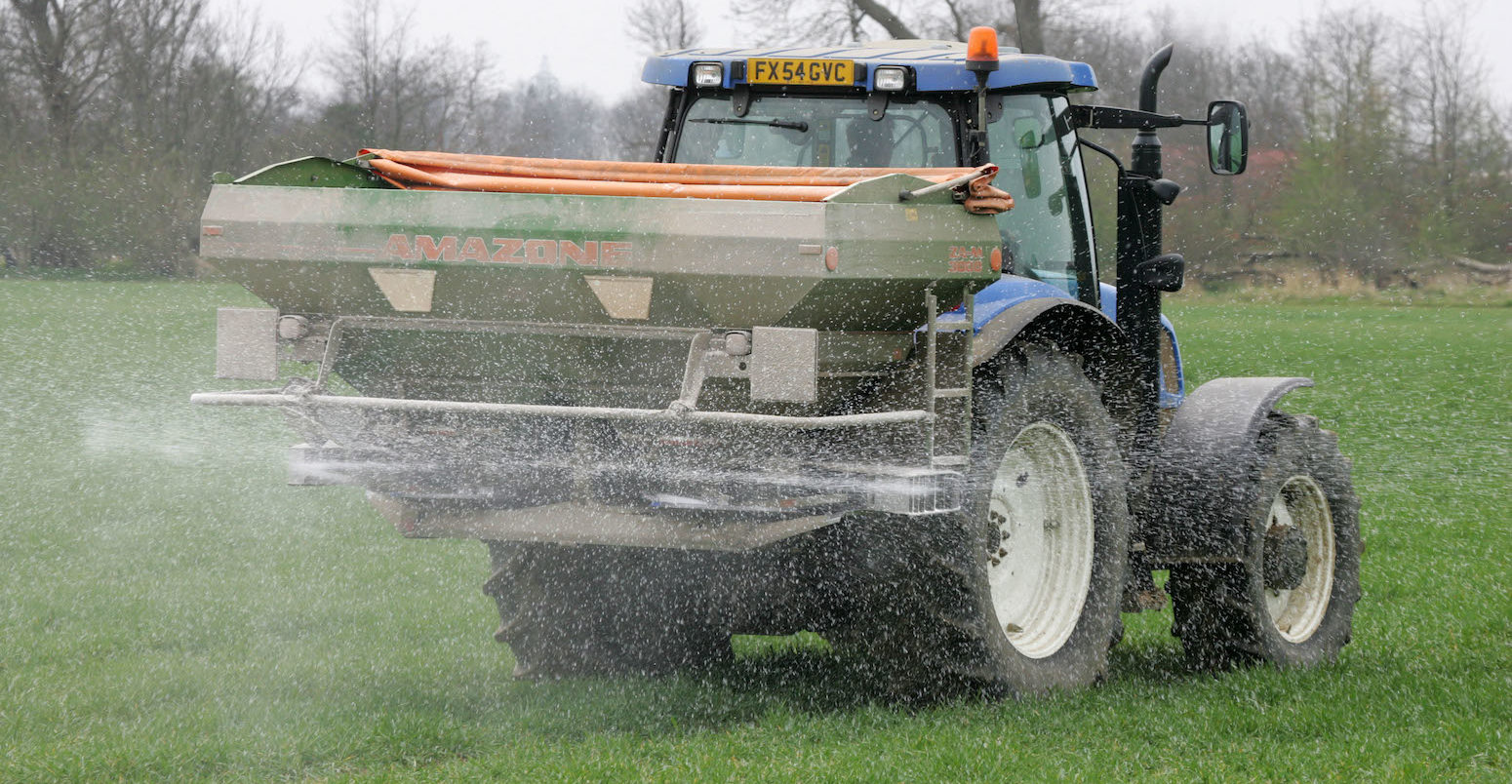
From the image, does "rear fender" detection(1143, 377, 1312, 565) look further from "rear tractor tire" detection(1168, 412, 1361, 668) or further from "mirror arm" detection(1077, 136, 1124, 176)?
"mirror arm" detection(1077, 136, 1124, 176)

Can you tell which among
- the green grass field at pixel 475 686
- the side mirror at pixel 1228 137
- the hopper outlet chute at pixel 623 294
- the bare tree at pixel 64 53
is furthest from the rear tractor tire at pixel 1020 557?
the bare tree at pixel 64 53

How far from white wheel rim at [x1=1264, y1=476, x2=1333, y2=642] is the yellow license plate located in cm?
241

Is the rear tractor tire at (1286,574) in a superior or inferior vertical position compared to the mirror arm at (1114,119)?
inferior

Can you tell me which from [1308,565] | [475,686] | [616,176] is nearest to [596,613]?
[475,686]

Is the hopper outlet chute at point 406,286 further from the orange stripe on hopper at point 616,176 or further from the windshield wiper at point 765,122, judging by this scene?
the windshield wiper at point 765,122

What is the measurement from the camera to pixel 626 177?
4.96 metres

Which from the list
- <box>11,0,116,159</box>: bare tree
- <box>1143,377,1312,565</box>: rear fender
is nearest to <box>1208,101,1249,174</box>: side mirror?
<box>1143,377,1312,565</box>: rear fender

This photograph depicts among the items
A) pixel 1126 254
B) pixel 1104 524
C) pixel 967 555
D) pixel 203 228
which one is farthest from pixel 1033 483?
pixel 203 228

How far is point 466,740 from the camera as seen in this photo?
4.65 m

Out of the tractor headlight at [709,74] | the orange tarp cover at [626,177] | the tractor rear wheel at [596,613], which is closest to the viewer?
the orange tarp cover at [626,177]

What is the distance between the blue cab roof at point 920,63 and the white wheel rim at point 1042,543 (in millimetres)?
1235

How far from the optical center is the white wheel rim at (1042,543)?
518 cm

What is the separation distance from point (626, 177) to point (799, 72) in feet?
3.16

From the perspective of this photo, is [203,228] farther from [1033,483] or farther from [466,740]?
[1033,483]
